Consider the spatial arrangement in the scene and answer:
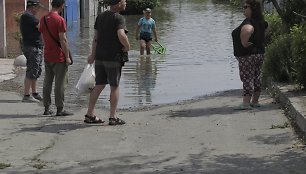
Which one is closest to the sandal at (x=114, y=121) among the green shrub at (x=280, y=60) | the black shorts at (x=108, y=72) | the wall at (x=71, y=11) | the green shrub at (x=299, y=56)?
the black shorts at (x=108, y=72)

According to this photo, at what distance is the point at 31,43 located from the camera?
11242 millimetres

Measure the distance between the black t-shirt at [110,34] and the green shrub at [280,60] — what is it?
11.9ft

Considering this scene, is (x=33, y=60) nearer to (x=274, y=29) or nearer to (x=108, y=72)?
(x=108, y=72)

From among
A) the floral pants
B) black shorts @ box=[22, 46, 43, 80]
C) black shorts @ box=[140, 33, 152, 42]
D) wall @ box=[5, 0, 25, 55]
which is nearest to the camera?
the floral pants

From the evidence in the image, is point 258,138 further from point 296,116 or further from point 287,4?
point 287,4

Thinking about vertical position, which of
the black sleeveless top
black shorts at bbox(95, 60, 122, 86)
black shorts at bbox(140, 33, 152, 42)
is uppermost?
the black sleeveless top

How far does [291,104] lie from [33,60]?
180 inches

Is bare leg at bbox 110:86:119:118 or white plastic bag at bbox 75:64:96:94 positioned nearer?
bare leg at bbox 110:86:119:118

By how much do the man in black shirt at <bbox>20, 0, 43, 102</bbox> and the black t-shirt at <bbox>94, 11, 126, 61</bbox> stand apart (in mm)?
2368

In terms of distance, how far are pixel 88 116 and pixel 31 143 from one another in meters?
1.51

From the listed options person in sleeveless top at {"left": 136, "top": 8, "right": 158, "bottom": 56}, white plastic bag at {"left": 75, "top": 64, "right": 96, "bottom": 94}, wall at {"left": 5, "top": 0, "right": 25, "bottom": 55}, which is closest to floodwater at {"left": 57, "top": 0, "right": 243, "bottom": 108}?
person in sleeveless top at {"left": 136, "top": 8, "right": 158, "bottom": 56}

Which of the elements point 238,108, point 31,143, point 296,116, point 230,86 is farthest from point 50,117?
point 230,86

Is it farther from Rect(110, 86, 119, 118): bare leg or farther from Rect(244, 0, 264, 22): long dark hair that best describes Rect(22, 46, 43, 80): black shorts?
Rect(244, 0, 264, 22): long dark hair

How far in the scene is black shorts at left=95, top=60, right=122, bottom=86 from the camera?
360 inches
